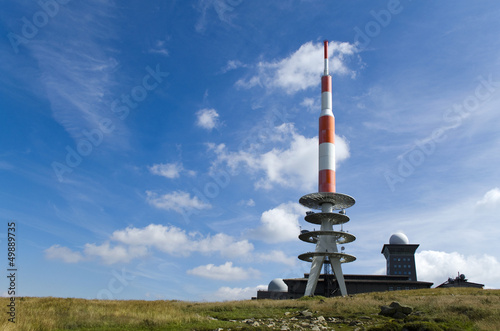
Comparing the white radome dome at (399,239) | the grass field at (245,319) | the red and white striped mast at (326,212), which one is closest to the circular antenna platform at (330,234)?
the red and white striped mast at (326,212)

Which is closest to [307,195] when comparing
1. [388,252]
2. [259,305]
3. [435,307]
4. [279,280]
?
[279,280]

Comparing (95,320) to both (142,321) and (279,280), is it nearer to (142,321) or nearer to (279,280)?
(142,321)

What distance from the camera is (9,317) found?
673 inches

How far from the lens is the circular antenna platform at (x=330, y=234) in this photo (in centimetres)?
6444

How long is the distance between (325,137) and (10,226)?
54539 mm

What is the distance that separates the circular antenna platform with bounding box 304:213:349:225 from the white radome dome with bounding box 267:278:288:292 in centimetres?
1391

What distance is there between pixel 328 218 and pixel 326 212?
1830 mm

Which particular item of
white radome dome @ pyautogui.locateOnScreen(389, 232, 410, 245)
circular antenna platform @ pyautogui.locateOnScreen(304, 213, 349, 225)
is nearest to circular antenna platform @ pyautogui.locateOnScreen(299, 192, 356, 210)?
circular antenna platform @ pyautogui.locateOnScreen(304, 213, 349, 225)

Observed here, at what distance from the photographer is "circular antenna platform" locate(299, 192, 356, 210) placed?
64188 mm

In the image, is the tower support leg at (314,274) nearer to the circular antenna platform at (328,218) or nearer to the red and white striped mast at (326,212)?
the red and white striped mast at (326,212)

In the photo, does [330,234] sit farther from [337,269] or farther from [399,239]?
[399,239]

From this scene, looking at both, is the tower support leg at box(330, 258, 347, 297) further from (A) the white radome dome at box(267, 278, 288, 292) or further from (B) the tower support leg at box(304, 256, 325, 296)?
(A) the white radome dome at box(267, 278, 288, 292)

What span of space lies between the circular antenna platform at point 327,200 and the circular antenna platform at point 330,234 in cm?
527

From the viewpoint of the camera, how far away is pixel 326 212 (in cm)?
6506
